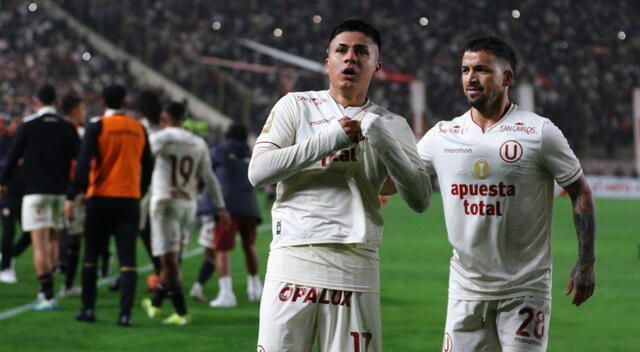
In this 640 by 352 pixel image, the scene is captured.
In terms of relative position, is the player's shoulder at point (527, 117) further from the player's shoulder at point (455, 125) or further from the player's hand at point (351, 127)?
the player's hand at point (351, 127)

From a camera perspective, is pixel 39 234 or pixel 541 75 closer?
pixel 39 234

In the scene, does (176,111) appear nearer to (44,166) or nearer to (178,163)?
(178,163)

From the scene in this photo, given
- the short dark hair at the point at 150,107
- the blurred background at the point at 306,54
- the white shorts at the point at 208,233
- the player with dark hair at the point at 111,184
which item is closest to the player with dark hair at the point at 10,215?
the white shorts at the point at 208,233

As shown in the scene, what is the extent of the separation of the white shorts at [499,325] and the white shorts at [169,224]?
538 cm

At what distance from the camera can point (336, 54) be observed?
15.3 ft

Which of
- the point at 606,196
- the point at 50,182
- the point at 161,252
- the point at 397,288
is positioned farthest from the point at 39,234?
the point at 606,196

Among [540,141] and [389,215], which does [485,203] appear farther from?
[389,215]

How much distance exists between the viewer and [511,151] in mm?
5227

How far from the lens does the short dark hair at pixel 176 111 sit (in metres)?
10.4

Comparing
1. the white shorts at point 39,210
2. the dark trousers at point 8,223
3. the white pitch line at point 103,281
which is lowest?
the white pitch line at point 103,281

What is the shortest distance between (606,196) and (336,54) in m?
35.7

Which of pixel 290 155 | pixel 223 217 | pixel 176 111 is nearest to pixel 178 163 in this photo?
pixel 176 111

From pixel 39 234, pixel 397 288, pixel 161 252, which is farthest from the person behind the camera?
pixel 397 288

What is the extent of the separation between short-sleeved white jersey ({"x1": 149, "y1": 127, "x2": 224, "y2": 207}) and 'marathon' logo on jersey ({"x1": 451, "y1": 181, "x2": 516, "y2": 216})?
5321 millimetres
